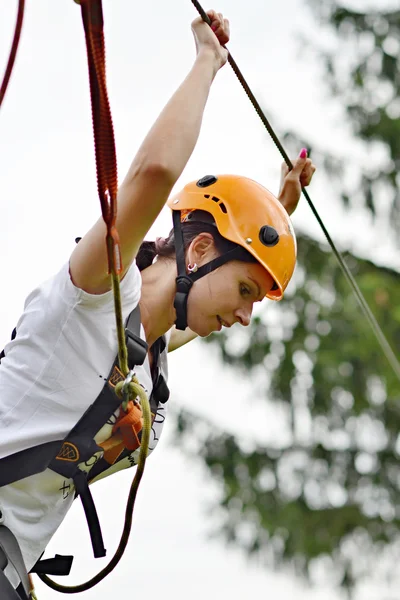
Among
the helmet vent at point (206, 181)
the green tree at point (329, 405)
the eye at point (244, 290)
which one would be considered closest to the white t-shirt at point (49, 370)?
the eye at point (244, 290)

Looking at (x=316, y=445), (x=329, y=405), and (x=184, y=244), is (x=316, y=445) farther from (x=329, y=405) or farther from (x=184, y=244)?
(x=184, y=244)

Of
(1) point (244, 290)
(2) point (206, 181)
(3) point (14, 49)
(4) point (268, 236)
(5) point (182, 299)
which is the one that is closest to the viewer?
(3) point (14, 49)

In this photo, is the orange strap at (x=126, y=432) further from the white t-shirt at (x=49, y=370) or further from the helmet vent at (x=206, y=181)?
the helmet vent at (x=206, y=181)

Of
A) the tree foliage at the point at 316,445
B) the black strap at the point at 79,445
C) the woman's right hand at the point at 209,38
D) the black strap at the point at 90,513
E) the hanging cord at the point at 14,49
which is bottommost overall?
the tree foliage at the point at 316,445

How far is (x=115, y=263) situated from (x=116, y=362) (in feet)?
1.27

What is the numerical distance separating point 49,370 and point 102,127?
2.31 feet

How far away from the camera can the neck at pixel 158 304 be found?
132 inches

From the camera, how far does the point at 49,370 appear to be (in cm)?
300

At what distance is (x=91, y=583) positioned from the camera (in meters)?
3.38

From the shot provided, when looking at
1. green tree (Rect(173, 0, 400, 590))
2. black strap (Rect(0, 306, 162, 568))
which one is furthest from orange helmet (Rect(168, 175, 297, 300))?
green tree (Rect(173, 0, 400, 590))

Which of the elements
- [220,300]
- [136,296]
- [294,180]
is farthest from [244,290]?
[294,180]

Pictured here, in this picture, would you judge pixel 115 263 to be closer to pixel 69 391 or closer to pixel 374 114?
pixel 69 391

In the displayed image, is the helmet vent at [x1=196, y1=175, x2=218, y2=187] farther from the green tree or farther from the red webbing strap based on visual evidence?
the green tree

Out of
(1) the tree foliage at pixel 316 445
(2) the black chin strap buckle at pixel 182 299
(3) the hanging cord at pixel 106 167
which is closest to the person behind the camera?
(3) the hanging cord at pixel 106 167
